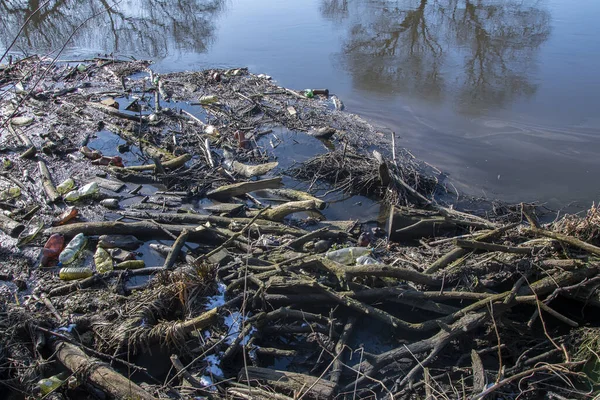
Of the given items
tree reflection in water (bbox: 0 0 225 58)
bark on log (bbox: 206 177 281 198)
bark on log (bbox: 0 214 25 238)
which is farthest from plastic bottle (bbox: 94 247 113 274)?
tree reflection in water (bbox: 0 0 225 58)

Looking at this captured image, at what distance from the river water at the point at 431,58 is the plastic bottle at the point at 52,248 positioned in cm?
455

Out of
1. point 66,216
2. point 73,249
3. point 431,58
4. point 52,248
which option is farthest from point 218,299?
point 431,58

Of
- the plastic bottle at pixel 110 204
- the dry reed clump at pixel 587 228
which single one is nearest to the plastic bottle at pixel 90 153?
the plastic bottle at pixel 110 204

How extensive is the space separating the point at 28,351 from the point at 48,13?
16.8 metres

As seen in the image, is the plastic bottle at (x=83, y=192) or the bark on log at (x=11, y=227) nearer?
the bark on log at (x=11, y=227)

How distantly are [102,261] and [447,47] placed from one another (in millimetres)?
10695

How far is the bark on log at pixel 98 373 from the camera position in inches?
123

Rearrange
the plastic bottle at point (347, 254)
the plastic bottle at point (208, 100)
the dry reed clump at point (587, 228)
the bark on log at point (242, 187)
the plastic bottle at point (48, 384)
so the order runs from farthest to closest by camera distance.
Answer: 1. the plastic bottle at point (208, 100)
2. the bark on log at point (242, 187)
3. the plastic bottle at point (347, 254)
4. the dry reed clump at point (587, 228)
5. the plastic bottle at point (48, 384)

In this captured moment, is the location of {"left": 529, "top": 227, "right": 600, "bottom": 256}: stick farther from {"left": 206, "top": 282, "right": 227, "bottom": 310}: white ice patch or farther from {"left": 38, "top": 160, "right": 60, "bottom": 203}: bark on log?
{"left": 38, "top": 160, "right": 60, "bottom": 203}: bark on log

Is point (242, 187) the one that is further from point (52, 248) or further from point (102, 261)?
Answer: point (52, 248)

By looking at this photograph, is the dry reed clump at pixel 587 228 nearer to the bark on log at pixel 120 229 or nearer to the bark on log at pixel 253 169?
the bark on log at pixel 120 229

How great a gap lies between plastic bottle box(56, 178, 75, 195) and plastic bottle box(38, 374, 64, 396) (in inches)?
143

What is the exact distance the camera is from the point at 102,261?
489 cm

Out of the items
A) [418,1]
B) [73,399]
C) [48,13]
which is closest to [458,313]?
[73,399]
